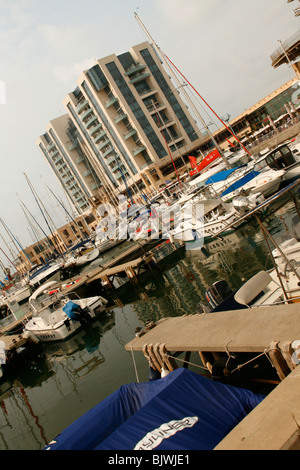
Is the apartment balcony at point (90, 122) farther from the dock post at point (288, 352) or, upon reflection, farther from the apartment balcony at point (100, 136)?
the dock post at point (288, 352)

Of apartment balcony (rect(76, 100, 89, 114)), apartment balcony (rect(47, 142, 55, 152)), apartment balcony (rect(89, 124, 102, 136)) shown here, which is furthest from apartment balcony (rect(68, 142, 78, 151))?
apartment balcony (rect(89, 124, 102, 136))

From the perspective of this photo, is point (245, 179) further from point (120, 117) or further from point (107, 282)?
point (120, 117)

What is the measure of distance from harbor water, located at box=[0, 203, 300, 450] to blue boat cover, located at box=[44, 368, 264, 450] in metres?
2.91

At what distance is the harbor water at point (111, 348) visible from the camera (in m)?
13.2

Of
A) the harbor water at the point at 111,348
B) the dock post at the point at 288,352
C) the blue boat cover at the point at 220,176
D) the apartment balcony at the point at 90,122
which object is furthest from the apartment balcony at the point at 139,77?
the dock post at the point at 288,352

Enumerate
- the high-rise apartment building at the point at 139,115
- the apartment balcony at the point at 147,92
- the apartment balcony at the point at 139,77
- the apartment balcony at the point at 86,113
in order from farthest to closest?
the apartment balcony at the point at 86,113 < the apartment balcony at the point at 147,92 < the apartment balcony at the point at 139,77 < the high-rise apartment building at the point at 139,115

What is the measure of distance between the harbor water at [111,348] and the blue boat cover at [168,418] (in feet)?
9.53

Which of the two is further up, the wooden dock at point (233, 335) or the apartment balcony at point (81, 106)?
the apartment balcony at point (81, 106)

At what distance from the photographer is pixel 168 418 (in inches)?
218

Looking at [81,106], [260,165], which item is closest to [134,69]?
[81,106]

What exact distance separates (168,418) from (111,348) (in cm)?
1237

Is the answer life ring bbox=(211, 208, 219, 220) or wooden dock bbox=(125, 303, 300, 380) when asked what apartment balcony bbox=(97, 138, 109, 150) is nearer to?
life ring bbox=(211, 208, 219, 220)

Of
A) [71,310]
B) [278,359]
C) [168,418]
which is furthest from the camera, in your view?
[71,310]

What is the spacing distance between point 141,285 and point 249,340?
1971 cm
